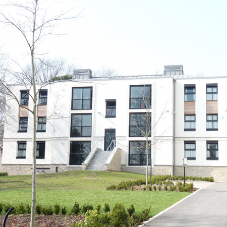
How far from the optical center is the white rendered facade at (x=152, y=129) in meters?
32.2

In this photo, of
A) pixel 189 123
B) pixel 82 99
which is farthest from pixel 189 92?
pixel 82 99

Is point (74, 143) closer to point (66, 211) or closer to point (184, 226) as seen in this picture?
point (66, 211)

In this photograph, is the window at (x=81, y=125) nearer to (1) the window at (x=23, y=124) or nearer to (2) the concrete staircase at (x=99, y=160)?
(2) the concrete staircase at (x=99, y=160)

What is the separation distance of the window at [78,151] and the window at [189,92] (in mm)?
10805

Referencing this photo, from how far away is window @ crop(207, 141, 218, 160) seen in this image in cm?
3222

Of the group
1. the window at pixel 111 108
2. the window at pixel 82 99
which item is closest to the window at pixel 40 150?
the window at pixel 82 99

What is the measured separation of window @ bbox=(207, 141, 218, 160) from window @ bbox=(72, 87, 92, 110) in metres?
12.4

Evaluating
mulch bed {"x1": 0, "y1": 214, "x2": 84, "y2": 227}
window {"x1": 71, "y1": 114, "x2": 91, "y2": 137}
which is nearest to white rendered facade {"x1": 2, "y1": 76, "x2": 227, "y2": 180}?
window {"x1": 71, "y1": 114, "x2": 91, "y2": 137}

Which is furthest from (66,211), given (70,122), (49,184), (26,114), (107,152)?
(26,114)

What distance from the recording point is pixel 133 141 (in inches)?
1307

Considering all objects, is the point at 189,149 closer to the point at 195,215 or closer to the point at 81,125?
the point at 81,125

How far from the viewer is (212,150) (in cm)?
3241

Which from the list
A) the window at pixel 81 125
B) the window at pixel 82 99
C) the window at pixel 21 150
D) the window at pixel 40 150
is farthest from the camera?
the window at pixel 21 150

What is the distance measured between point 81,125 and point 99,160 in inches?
196
